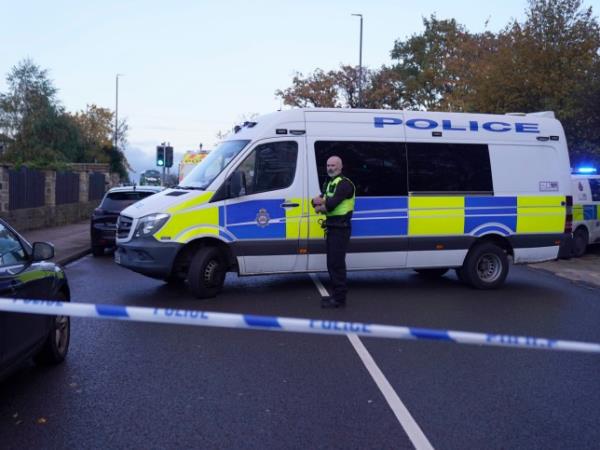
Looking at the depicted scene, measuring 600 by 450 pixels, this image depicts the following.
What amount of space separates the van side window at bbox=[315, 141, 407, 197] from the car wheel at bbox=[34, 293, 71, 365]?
4.47m

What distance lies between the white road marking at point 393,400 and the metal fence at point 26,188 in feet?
45.3

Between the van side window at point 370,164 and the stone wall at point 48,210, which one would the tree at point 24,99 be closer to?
the stone wall at point 48,210

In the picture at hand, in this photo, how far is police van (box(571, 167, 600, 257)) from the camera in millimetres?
15039

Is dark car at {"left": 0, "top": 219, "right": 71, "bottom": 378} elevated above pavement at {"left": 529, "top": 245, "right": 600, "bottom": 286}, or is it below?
above

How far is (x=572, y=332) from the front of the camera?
7.28m

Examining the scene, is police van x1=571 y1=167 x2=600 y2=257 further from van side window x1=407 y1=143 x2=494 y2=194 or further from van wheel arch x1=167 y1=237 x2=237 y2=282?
van wheel arch x1=167 y1=237 x2=237 y2=282

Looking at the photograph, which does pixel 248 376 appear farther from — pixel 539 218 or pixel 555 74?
pixel 555 74

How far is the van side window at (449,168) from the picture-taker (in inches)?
387

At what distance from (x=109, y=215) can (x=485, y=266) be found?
808cm

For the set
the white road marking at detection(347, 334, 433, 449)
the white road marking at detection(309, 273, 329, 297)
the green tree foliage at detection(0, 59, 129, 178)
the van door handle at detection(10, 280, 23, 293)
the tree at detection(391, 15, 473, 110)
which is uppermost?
the tree at detection(391, 15, 473, 110)

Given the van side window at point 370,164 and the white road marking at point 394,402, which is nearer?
the white road marking at point 394,402

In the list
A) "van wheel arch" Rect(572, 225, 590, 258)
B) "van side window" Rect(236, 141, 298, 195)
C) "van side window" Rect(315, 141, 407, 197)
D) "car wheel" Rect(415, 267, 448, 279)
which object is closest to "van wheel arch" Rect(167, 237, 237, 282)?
"van side window" Rect(236, 141, 298, 195)

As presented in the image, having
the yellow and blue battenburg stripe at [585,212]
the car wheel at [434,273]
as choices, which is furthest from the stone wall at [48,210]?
the yellow and blue battenburg stripe at [585,212]

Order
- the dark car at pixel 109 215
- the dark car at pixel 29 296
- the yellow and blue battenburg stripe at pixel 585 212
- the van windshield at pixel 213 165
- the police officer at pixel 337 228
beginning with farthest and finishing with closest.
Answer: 1. the yellow and blue battenburg stripe at pixel 585 212
2. the dark car at pixel 109 215
3. the van windshield at pixel 213 165
4. the police officer at pixel 337 228
5. the dark car at pixel 29 296
